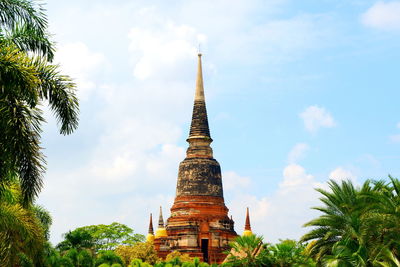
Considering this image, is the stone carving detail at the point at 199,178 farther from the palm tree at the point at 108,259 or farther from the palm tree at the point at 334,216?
the palm tree at the point at 334,216

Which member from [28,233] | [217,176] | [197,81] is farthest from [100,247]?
[28,233]

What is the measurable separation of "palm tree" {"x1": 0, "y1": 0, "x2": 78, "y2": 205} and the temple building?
5178 cm

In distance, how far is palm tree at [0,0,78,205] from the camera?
16.6 m

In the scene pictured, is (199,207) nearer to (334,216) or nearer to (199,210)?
(199,210)

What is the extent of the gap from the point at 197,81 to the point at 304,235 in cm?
5211

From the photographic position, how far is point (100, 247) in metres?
81.3

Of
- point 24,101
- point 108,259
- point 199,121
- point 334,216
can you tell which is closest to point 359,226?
point 334,216

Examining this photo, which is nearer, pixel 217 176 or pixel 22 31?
pixel 22 31

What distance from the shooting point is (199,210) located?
7256cm

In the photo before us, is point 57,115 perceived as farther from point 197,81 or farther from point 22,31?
point 197,81

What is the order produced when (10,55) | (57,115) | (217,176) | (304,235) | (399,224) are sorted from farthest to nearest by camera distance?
(217,176), (304,235), (399,224), (57,115), (10,55)

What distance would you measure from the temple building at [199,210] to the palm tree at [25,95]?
51.8 m

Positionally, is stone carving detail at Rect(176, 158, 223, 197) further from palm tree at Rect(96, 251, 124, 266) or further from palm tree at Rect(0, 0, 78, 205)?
palm tree at Rect(0, 0, 78, 205)

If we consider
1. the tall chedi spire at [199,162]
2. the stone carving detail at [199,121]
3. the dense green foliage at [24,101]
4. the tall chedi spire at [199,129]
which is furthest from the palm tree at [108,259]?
the stone carving detail at [199,121]
